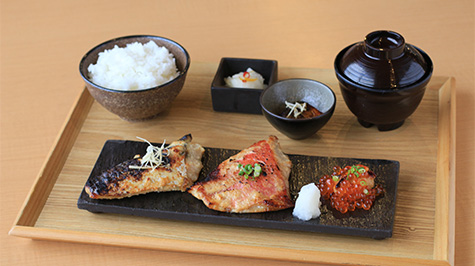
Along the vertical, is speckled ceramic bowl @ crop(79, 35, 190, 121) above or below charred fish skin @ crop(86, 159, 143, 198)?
above

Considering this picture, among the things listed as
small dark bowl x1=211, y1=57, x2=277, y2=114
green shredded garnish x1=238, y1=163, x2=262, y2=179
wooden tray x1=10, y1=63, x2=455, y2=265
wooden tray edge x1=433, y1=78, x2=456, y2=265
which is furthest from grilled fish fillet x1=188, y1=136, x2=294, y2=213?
wooden tray edge x1=433, y1=78, x2=456, y2=265

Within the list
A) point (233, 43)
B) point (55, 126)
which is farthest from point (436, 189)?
point (55, 126)

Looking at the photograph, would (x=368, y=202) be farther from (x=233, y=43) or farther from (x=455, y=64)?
(x=233, y=43)

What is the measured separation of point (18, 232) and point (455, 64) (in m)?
2.79

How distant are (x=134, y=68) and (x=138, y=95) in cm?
20

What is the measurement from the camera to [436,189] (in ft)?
8.38

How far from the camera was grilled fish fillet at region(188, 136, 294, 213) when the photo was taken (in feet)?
7.79

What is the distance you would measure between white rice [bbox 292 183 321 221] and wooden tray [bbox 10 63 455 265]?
0.10 meters

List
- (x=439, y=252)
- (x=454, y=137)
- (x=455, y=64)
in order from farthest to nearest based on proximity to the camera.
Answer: (x=455, y=64) < (x=454, y=137) < (x=439, y=252)

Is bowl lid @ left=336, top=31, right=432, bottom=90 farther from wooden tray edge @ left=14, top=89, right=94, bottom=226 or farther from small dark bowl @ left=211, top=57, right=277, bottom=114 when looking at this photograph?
wooden tray edge @ left=14, top=89, right=94, bottom=226

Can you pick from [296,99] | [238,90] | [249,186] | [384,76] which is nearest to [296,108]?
[296,99]

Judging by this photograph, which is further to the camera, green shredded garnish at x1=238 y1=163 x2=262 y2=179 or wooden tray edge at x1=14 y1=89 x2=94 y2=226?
wooden tray edge at x1=14 y1=89 x2=94 y2=226

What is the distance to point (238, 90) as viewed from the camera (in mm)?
2992

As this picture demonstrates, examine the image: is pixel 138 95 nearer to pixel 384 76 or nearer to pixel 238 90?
pixel 238 90
